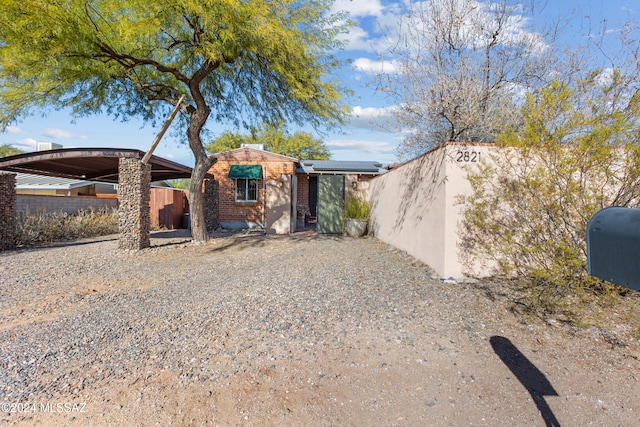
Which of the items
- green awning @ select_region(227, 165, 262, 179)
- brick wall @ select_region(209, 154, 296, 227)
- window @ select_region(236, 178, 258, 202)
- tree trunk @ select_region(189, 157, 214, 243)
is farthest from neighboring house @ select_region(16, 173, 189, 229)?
tree trunk @ select_region(189, 157, 214, 243)

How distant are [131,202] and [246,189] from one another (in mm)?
7038

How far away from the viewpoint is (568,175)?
407 cm

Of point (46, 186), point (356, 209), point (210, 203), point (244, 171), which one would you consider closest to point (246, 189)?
point (244, 171)

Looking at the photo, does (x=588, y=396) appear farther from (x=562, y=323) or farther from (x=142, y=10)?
(x=142, y=10)

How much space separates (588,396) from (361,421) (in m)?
1.85

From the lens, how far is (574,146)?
4035 mm

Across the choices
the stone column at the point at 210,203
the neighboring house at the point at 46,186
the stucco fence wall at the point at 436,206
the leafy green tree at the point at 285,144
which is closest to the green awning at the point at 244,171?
the stone column at the point at 210,203

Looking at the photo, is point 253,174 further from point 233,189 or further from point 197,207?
point 197,207

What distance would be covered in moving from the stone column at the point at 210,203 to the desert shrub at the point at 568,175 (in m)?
11.8

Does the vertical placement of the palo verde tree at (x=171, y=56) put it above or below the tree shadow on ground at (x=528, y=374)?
above

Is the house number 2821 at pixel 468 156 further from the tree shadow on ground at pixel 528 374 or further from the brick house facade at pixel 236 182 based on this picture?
the brick house facade at pixel 236 182

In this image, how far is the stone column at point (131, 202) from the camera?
904 centimetres

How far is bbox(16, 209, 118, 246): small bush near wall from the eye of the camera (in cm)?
1041

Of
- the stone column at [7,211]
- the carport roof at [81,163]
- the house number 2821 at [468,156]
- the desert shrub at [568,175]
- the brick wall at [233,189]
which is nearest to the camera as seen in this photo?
the desert shrub at [568,175]
